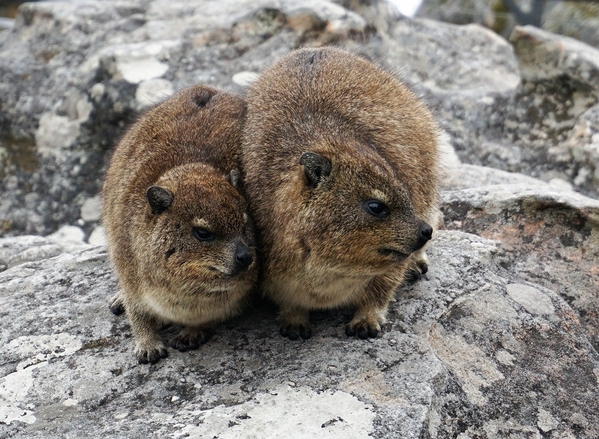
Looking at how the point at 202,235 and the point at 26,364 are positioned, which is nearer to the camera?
the point at 202,235

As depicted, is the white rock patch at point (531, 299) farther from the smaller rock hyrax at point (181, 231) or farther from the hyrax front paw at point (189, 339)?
the hyrax front paw at point (189, 339)

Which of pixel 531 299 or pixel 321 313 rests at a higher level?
pixel 531 299

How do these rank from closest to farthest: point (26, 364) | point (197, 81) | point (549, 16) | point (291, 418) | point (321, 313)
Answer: point (291, 418) → point (26, 364) → point (321, 313) → point (197, 81) → point (549, 16)

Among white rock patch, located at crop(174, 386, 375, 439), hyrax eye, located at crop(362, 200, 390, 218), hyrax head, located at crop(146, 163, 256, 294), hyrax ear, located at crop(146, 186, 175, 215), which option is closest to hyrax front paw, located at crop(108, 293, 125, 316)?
hyrax head, located at crop(146, 163, 256, 294)

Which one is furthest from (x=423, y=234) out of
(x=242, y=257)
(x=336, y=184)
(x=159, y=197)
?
(x=159, y=197)

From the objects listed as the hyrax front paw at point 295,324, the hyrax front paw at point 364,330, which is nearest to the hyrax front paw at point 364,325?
the hyrax front paw at point 364,330

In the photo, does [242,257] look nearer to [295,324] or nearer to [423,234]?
[295,324]

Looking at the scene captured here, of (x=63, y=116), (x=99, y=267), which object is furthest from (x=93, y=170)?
(x=99, y=267)
